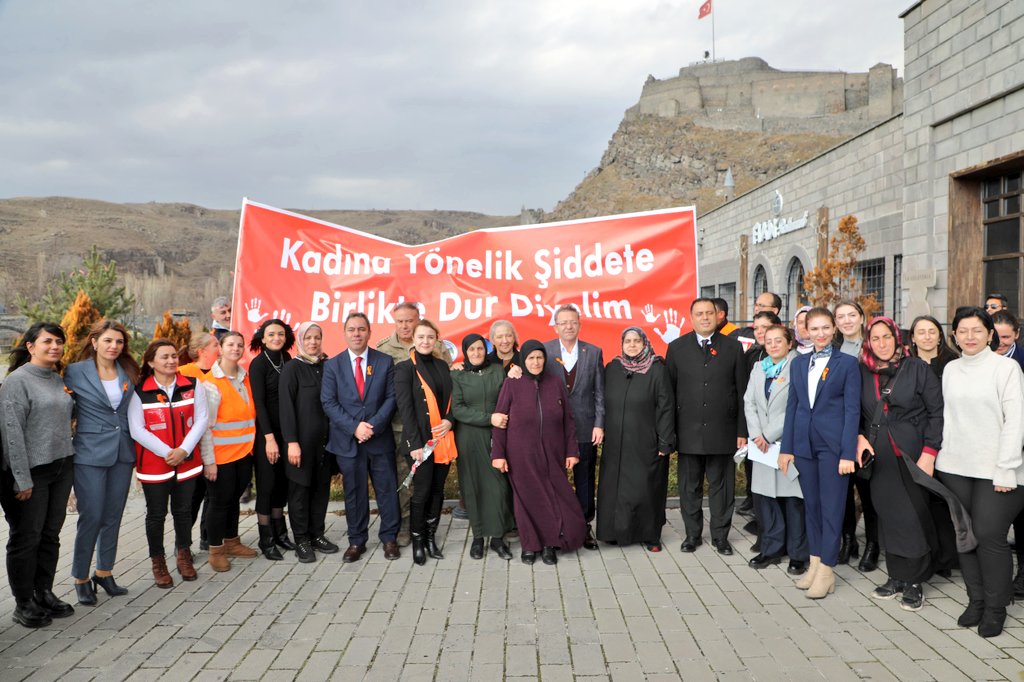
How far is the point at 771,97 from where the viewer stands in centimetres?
8512

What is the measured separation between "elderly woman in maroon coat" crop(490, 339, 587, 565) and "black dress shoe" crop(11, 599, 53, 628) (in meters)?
3.05

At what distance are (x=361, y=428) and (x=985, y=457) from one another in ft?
13.5

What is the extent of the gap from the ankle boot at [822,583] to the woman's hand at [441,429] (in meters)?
2.79

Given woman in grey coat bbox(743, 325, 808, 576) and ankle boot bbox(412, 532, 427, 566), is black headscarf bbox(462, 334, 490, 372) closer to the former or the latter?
ankle boot bbox(412, 532, 427, 566)

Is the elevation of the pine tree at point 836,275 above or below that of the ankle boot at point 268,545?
above

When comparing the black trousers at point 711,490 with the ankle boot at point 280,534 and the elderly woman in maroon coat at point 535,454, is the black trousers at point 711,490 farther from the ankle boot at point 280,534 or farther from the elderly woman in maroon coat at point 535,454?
the ankle boot at point 280,534

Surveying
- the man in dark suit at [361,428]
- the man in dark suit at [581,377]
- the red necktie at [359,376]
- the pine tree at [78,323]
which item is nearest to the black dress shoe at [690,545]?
the man in dark suit at [581,377]

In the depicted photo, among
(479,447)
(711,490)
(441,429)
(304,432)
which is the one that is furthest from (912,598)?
(304,432)

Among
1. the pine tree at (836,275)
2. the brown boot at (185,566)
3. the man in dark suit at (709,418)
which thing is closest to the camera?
the brown boot at (185,566)

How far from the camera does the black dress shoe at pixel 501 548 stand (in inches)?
216

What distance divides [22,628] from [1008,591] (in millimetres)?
5897

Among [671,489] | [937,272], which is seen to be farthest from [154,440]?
[937,272]

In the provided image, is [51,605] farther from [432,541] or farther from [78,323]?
[78,323]

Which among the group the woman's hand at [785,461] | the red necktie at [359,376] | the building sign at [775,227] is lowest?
the woman's hand at [785,461]
